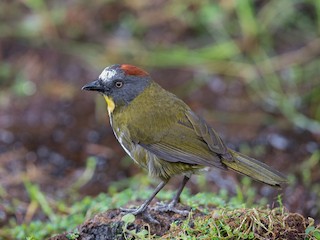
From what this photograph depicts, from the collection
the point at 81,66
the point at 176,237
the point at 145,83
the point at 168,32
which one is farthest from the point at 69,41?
the point at 176,237

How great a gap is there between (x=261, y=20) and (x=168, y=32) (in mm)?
1280

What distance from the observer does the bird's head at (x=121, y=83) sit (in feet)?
17.1

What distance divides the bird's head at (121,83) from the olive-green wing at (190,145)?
1.45 ft

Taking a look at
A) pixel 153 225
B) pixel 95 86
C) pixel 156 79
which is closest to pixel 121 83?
pixel 95 86

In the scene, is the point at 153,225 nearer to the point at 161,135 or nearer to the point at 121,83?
the point at 161,135

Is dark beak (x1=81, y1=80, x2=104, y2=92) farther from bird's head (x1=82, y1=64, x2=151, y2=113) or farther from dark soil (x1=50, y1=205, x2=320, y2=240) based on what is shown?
dark soil (x1=50, y1=205, x2=320, y2=240)

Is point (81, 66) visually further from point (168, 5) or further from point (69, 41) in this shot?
point (168, 5)

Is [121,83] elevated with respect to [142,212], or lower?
elevated

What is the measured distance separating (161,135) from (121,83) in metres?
0.57

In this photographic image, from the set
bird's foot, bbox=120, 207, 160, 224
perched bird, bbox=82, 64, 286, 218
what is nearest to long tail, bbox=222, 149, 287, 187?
perched bird, bbox=82, 64, 286, 218

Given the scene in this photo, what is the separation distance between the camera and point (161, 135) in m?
4.93

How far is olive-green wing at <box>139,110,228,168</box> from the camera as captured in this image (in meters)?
4.74

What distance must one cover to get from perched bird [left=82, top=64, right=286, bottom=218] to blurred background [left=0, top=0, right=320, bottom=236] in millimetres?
1559

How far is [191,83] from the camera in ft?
A: 28.3
